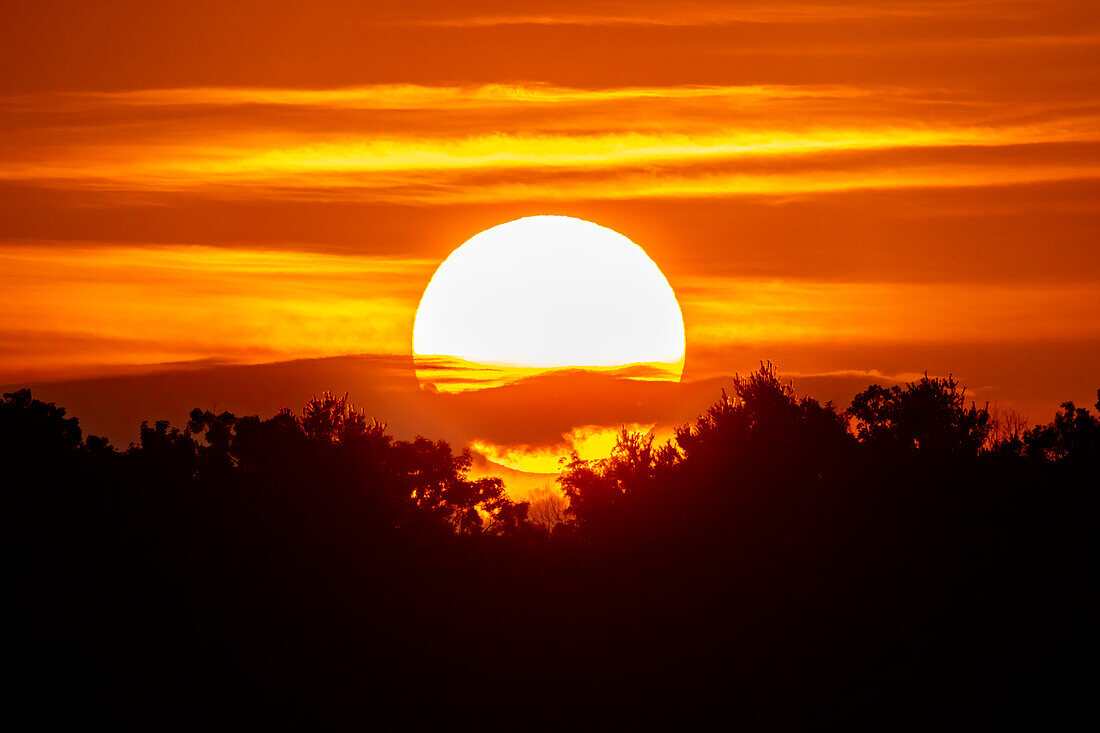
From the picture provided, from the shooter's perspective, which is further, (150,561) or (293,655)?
(150,561)

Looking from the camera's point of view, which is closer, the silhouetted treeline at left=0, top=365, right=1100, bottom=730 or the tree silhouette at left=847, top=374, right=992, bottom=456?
the silhouetted treeline at left=0, top=365, right=1100, bottom=730

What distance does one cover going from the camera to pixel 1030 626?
50.3m

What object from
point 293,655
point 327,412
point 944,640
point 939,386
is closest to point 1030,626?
point 944,640

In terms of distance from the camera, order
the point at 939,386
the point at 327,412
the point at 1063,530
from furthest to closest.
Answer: the point at 327,412 < the point at 939,386 < the point at 1063,530

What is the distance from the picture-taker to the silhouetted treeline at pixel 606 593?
4956 centimetres

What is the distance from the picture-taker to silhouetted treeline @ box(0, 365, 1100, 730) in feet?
163

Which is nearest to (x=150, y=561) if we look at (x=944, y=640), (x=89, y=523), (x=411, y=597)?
(x=89, y=523)

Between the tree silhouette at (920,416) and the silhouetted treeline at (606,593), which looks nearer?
the silhouetted treeline at (606,593)

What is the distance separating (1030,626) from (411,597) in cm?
1809

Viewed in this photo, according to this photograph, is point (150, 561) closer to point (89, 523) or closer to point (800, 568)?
point (89, 523)

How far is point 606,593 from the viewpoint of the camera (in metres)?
57.4

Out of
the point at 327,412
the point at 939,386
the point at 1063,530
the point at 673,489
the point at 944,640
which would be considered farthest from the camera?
the point at 327,412

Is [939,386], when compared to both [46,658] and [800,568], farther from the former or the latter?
[46,658]

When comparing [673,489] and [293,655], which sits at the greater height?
[673,489]
